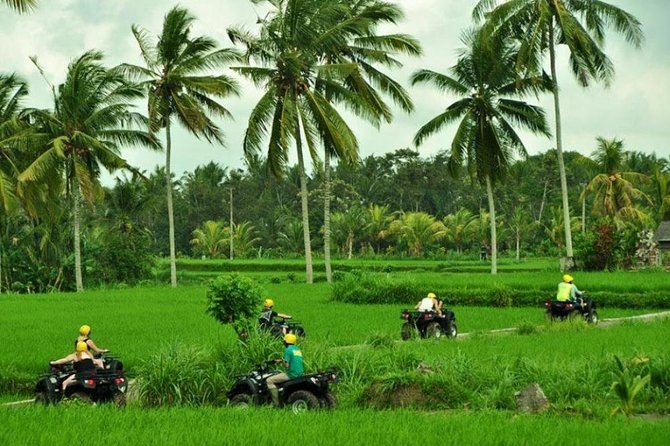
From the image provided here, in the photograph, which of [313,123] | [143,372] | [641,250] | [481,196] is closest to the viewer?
[143,372]

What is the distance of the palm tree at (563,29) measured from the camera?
3148 cm

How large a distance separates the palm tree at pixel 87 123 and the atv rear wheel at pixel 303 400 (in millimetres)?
23812

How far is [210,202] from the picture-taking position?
237 feet

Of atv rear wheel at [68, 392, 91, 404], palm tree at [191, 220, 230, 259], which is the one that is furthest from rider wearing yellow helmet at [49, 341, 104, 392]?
palm tree at [191, 220, 230, 259]

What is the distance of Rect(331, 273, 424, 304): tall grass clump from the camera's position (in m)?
27.2

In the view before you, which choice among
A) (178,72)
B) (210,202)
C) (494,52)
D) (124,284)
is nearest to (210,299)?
(178,72)

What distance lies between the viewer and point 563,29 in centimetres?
3120

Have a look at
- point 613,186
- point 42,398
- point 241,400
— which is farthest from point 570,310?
point 613,186

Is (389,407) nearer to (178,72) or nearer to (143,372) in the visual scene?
(143,372)

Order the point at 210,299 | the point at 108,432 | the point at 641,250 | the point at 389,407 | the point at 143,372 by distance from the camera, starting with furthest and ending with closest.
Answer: the point at 641,250 → the point at 210,299 → the point at 143,372 → the point at 389,407 → the point at 108,432

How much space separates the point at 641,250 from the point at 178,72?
20782mm

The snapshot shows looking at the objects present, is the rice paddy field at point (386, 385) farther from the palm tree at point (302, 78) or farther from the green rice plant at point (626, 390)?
the palm tree at point (302, 78)

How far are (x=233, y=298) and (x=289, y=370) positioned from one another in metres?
5.08

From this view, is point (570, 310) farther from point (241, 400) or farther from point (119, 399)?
point (119, 399)
